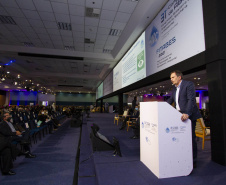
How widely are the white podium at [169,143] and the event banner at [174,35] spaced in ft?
5.34

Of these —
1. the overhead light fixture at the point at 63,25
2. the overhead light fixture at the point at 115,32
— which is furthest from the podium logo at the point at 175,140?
the overhead light fixture at the point at 63,25

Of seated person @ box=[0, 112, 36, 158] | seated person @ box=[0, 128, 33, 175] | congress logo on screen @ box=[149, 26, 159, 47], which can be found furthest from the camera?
congress logo on screen @ box=[149, 26, 159, 47]

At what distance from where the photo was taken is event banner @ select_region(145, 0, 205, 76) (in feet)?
9.27

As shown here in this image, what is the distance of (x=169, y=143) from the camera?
1.77 m

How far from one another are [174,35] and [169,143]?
8.99 ft

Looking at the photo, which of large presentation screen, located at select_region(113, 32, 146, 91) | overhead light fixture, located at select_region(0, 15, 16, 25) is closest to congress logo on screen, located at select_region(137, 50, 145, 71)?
large presentation screen, located at select_region(113, 32, 146, 91)

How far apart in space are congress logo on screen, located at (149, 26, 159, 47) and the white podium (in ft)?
10.5

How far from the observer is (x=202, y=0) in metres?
2.67

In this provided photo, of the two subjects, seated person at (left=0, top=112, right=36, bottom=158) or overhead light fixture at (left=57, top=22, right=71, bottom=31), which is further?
overhead light fixture at (left=57, top=22, right=71, bottom=31)

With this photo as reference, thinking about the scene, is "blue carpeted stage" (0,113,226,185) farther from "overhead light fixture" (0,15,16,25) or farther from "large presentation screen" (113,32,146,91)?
"overhead light fixture" (0,15,16,25)

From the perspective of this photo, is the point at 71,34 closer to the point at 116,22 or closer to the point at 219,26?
the point at 116,22

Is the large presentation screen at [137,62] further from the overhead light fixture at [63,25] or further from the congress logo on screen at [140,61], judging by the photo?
the overhead light fixture at [63,25]

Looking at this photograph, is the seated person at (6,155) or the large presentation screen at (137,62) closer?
the seated person at (6,155)

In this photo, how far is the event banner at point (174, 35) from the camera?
282 centimetres
